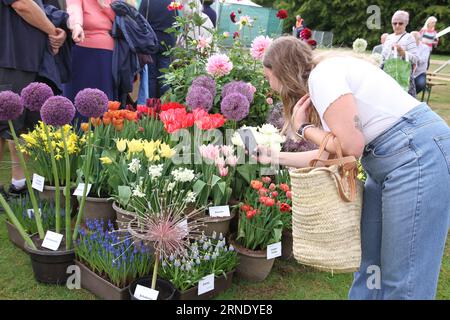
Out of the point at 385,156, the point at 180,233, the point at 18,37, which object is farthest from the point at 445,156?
the point at 18,37

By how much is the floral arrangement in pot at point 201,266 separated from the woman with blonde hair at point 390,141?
2.70ft

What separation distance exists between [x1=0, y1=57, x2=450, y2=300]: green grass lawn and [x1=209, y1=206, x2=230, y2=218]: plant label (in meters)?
0.41

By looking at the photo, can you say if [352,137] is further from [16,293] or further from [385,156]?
[16,293]

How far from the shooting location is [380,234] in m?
1.76

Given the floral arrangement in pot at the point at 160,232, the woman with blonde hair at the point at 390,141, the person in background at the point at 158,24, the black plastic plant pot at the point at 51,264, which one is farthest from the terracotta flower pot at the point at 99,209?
the person in background at the point at 158,24

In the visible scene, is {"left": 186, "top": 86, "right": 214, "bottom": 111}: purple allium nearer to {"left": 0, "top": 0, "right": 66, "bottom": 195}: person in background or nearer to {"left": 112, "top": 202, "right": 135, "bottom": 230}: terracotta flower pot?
{"left": 112, "top": 202, "right": 135, "bottom": 230}: terracotta flower pot

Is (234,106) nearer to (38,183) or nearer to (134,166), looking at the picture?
(134,166)

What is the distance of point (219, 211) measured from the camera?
90.9 inches

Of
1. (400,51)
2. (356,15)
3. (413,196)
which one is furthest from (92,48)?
(356,15)

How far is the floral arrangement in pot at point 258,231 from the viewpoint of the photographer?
7.71ft

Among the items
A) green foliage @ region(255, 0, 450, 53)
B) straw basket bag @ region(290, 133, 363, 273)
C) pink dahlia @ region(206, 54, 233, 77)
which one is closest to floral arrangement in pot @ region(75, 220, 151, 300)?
straw basket bag @ region(290, 133, 363, 273)

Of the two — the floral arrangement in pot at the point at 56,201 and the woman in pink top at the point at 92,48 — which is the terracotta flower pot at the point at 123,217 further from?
the woman in pink top at the point at 92,48

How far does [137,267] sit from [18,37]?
1742 millimetres

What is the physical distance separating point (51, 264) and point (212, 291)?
80 centimetres
